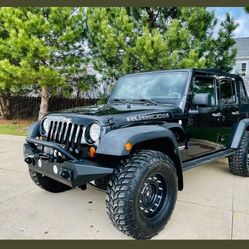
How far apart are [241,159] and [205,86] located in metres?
1.43

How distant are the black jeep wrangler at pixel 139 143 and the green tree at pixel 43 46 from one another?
17.3 ft

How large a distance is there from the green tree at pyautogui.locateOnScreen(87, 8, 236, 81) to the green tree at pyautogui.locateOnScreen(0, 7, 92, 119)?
0.99m

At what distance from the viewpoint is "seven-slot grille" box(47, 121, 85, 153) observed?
280 cm

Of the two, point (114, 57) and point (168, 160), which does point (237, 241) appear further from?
point (114, 57)

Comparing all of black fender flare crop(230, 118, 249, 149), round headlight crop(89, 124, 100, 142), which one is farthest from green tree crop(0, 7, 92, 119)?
round headlight crop(89, 124, 100, 142)

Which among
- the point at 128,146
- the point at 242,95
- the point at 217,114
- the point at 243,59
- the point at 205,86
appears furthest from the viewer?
the point at 243,59

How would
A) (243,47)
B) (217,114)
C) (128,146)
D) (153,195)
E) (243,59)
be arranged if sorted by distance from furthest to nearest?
(243,47) < (243,59) < (217,114) < (153,195) < (128,146)

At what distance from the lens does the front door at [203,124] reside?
364 cm

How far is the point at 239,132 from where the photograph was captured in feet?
14.8

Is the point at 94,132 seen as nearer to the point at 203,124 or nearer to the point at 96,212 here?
the point at 96,212

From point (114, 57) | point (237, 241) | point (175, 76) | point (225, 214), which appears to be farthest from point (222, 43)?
point (237, 241)

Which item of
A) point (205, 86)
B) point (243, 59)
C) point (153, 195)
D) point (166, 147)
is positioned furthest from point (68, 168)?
point (243, 59)

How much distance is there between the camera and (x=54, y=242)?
103 inches

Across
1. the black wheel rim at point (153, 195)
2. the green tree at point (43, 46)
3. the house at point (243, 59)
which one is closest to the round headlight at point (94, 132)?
the black wheel rim at point (153, 195)
